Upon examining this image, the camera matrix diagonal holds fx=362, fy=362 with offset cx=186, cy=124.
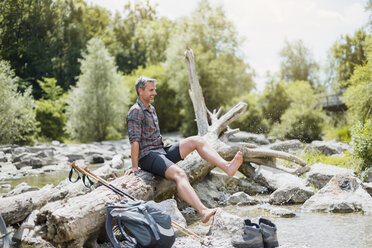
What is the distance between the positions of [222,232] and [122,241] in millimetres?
1133

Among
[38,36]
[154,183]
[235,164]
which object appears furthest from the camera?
[38,36]

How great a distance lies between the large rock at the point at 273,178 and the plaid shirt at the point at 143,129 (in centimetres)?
297

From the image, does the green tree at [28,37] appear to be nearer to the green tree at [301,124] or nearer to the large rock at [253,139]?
the large rock at [253,139]

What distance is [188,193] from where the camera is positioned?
4145 mm

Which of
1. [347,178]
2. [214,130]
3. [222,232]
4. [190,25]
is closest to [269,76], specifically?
[190,25]

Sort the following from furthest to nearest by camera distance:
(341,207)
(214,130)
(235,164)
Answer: (214,130)
(341,207)
(235,164)

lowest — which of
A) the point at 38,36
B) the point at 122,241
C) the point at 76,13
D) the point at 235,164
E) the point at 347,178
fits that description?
the point at 122,241

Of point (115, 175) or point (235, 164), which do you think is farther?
point (115, 175)

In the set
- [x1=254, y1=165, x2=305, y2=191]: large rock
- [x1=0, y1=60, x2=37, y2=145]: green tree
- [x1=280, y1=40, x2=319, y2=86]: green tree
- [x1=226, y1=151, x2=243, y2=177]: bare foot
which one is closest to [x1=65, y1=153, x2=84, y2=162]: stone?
[x1=0, y1=60, x2=37, y2=145]: green tree

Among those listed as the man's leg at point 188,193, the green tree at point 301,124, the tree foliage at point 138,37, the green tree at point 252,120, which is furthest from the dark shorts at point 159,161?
the tree foliage at point 138,37

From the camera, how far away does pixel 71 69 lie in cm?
3119

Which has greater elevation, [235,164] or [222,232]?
[235,164]

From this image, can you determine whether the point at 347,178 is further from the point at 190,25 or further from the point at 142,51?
the point at 142,51

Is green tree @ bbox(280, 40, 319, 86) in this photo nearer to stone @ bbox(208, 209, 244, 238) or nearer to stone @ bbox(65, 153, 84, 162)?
stone @ bbox(65, 153, 84, 162)
